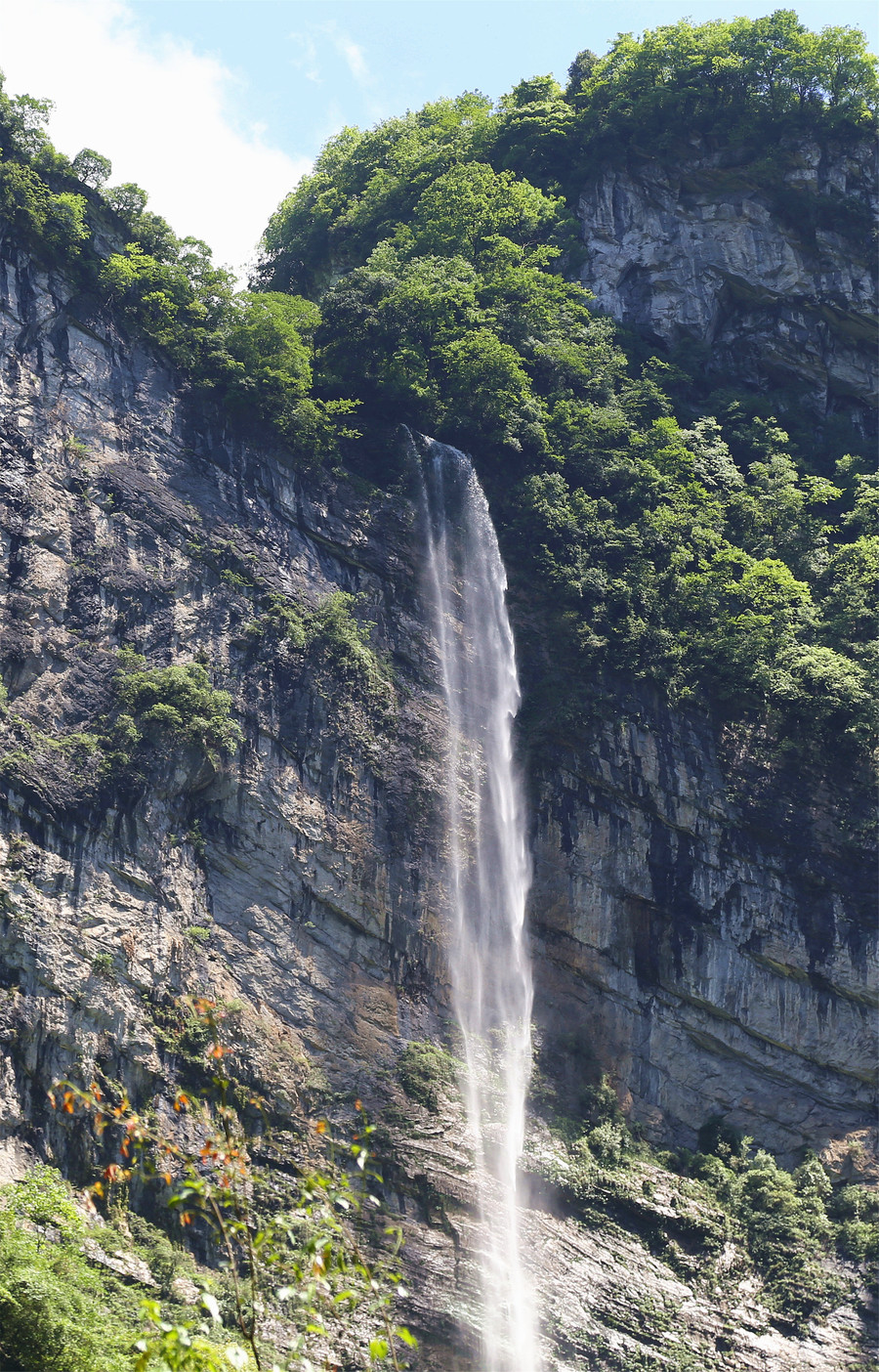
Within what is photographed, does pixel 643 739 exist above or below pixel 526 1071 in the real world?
above

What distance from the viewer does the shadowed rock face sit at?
1427 inches

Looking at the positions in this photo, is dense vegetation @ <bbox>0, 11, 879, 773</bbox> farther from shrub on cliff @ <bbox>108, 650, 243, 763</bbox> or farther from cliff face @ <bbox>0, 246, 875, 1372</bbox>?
shrub on cliff @ <bbox>108, 650, 243, 763</bbox>

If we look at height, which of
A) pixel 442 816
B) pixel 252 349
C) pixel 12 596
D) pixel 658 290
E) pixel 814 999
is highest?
pixel 658 290

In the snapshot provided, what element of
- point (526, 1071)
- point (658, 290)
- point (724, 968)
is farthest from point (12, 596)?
point (658, 290)

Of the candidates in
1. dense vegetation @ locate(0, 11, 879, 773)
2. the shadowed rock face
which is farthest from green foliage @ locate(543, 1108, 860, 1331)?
the shadowed rock face

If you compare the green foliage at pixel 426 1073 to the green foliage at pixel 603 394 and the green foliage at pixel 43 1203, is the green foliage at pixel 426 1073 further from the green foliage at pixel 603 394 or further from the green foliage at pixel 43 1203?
the green foliage at pixel 603 394

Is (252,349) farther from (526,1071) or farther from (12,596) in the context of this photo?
(526,1071)

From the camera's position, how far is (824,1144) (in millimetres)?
25188

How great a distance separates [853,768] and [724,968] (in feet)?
17.0

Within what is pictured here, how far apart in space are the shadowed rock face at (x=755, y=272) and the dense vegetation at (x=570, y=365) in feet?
Answer: 2.20

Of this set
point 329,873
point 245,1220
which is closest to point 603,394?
point 329,873

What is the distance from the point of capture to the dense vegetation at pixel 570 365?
28.3 meters

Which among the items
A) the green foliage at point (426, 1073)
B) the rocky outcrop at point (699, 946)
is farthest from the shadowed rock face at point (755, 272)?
the green foliage at point (426, 1073)

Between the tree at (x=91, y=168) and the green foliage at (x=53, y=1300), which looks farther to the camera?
the tree at (x=91, y=168)
